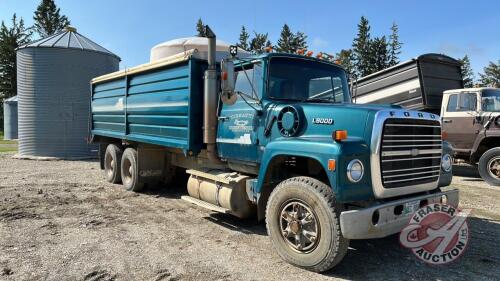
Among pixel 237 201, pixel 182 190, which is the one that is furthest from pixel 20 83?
pixel 237 201

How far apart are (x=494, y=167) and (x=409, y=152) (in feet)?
22.6

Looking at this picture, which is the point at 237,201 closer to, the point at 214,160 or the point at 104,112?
the point at 214,160

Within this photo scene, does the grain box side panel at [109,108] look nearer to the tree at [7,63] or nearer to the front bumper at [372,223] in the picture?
the front bumper at [372,223]

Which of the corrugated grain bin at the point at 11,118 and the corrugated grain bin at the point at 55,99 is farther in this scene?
the corrugated grain bin at the point at 11,118

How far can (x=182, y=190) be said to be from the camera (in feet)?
30.8

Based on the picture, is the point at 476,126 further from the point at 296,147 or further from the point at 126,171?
the point at 126,171

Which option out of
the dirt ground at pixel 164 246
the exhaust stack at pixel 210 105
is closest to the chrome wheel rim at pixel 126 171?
the dirt ground at pixel 164 246

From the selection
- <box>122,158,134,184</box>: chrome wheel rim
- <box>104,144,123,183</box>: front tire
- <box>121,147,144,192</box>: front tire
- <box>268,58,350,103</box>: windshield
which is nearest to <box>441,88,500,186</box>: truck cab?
<box>268,58,350,103</box>: windshield

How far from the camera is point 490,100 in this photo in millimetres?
10367

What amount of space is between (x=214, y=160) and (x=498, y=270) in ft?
13.0

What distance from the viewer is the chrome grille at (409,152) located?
4.34 m

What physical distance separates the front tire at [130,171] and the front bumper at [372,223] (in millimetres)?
5840

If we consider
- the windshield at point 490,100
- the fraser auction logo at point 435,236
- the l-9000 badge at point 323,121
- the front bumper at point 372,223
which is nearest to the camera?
the front bumper at point 372,223

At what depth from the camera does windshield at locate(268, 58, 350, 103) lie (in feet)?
18.0
